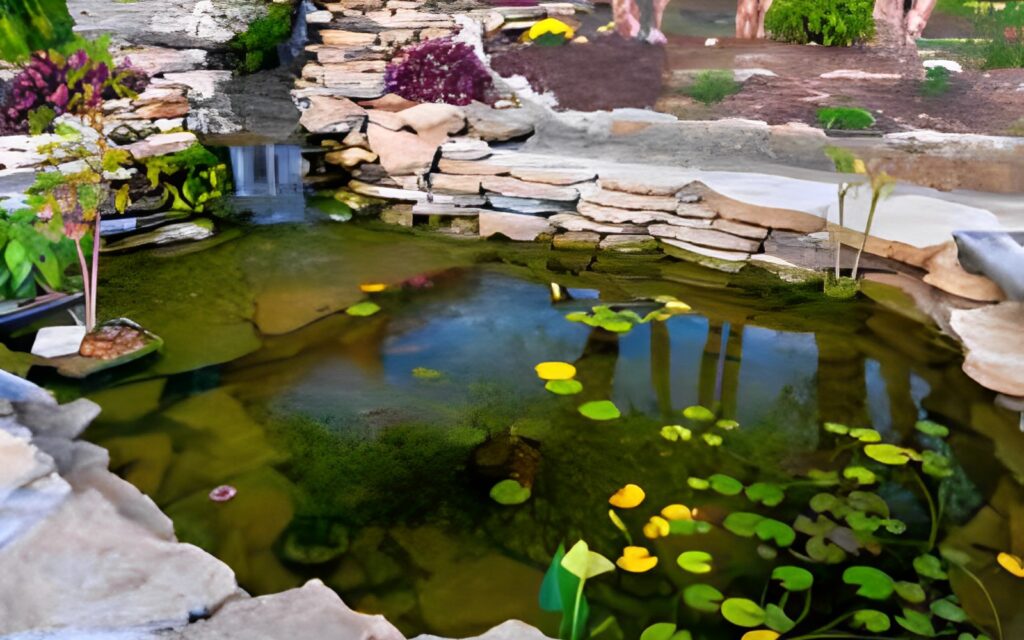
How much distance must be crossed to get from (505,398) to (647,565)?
1.31 meters

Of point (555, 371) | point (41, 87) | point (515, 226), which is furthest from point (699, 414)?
point (41, 87)

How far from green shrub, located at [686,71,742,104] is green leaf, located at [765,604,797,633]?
5222mm

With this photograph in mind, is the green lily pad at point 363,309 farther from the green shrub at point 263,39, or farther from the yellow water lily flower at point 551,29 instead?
the green shrub at point 263,39

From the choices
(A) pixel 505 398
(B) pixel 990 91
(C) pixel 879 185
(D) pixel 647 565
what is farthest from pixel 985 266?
(D) pixel 647 565

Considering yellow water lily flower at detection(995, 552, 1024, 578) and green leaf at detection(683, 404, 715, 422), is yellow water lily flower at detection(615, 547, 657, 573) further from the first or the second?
yellow water lily flower at detection(995, 552, 1024, 578)

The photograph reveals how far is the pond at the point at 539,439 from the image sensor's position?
104 inches

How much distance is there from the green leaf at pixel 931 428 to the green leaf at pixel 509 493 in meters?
1.80

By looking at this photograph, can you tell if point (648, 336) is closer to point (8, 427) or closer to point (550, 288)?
point (550, 288)

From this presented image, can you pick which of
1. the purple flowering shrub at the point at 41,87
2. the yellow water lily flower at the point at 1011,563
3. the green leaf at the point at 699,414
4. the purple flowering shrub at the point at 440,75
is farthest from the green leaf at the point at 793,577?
the purple flowering shrub at the point at 41,87

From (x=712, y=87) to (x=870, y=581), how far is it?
514cm

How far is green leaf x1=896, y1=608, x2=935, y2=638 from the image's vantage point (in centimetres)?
241

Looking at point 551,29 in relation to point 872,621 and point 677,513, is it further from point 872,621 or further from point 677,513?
point 872,621

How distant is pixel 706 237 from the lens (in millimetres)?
5883

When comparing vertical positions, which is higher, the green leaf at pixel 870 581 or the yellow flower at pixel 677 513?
the yellow flower at pixel 677 513
